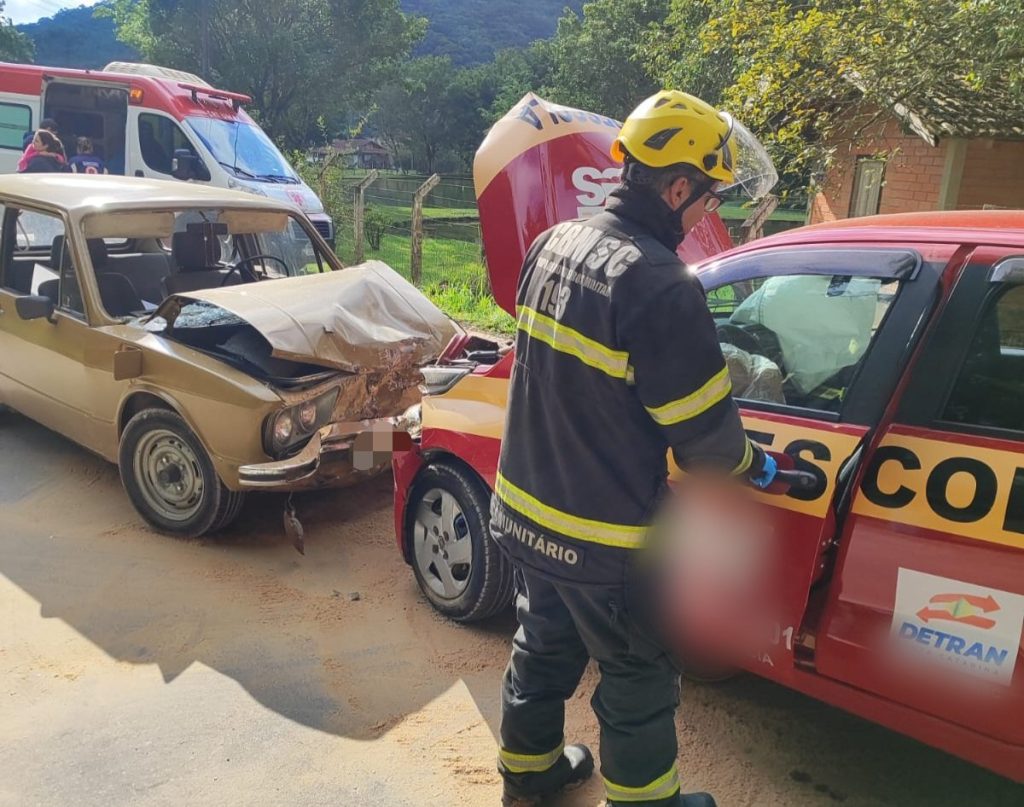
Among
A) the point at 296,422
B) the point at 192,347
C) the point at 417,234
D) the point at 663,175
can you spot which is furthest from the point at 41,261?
the point at 417,234

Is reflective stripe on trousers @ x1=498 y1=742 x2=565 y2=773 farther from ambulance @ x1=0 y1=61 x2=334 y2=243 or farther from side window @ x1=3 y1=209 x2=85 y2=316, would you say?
ambulance @ x1=0 y1=61 x2=334 y2=243

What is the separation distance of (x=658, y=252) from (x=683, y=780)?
1768 millimetres

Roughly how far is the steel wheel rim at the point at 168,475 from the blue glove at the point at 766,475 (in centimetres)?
301

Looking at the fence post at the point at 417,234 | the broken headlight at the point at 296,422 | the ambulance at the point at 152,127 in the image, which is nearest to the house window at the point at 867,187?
the fence post at the point at 417,234

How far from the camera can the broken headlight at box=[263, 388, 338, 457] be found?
3.92m

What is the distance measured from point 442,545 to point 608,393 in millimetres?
1721

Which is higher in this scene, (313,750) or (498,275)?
(498,275)

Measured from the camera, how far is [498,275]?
4.16 m

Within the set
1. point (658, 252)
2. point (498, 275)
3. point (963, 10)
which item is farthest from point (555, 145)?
point (963, 10)

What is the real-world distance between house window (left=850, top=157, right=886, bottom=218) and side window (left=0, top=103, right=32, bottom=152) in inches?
502

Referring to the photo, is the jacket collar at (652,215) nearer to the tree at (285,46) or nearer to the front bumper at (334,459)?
the front bumper at (334,459)

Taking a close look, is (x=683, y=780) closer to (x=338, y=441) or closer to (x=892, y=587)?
(x=892, y=587)

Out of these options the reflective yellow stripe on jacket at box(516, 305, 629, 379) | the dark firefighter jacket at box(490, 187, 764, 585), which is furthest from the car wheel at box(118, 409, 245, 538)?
the reflective yellow stripe on jacket at box(516, 305, 629, 379)

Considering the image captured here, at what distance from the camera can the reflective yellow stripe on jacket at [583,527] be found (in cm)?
207
